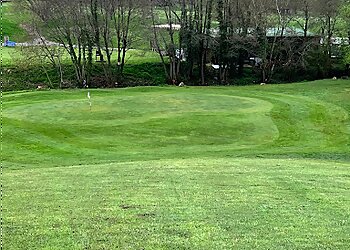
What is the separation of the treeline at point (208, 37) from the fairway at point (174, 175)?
22.2 m

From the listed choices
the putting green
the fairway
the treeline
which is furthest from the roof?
the putting green

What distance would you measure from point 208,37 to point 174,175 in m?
44.3

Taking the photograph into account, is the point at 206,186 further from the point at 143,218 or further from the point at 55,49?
the point at 55,49

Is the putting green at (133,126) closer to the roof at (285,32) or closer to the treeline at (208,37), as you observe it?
the treeline at (208,37)

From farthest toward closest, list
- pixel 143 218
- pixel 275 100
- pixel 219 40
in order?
pixel 219 40 → pixel 275 100 → pixel 143 218

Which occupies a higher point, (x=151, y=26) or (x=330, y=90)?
(x=151, y=26)

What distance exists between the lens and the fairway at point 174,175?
8.84 meters

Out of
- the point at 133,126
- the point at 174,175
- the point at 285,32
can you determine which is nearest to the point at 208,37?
the point at 285,32

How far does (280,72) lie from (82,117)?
38324 mm

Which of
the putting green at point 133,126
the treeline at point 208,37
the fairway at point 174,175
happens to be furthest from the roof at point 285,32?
the putting green at point 133,126

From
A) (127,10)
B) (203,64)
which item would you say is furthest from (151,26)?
(203,64)

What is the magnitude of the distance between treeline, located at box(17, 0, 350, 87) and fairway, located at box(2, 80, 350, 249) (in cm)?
2221

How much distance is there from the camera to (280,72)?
201 feet

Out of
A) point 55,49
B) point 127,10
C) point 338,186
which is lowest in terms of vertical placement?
point 338,186
